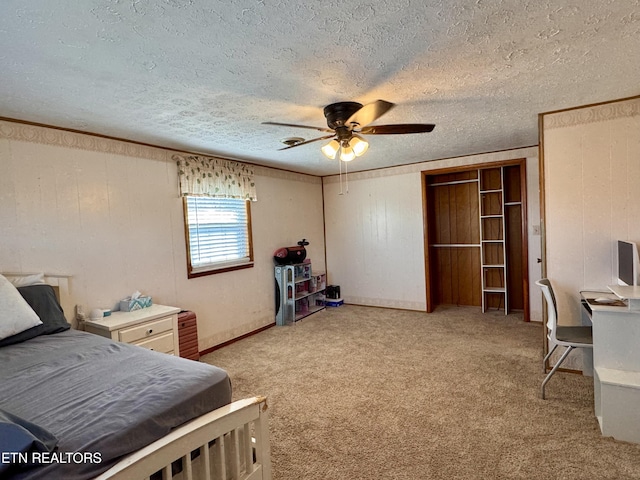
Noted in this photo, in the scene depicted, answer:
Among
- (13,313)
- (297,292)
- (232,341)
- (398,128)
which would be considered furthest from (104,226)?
(297,292)

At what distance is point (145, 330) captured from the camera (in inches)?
114

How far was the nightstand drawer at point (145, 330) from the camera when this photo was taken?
2752 mm

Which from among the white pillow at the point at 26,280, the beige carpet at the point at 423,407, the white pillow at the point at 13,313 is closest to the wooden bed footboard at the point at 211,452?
the beige carpet at the point at 423,407

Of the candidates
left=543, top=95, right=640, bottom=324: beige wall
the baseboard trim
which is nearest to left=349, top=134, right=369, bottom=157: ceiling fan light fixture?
left=543, top=95, right=640, bottom=324: beige wall

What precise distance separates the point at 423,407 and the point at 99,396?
211 cm

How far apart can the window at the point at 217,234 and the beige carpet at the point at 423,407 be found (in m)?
1.01

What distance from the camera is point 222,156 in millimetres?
4172

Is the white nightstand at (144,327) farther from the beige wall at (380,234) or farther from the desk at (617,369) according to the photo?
the beige wall at (380,234)

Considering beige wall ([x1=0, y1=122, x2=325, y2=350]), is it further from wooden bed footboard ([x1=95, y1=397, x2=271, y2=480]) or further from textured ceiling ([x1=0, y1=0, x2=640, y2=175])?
wooden bed footboard ([x1=95, y1=397, x2=271, y2=480])

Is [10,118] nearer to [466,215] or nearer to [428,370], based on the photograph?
[428,370]

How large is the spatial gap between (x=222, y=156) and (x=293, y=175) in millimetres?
1523

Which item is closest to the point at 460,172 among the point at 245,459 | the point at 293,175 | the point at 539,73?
the point at 293,175

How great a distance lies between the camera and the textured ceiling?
1450 millimetres

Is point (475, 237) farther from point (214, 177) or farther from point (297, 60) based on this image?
point (297, 60)
